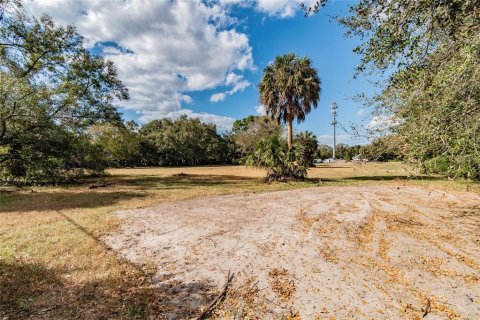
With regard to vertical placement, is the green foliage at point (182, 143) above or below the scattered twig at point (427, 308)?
above

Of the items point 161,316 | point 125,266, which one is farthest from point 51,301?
point 161,316

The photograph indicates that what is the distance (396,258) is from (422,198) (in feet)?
22.3

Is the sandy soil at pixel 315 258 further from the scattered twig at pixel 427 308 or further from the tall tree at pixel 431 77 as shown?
the tall tree at pixel 431 77

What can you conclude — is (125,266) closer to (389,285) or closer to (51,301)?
(51,301)

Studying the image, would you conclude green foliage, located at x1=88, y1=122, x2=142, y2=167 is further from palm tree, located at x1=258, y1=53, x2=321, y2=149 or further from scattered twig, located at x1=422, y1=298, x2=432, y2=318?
scattered twig, located at x1=422, y1=298, x2=432, y2=318

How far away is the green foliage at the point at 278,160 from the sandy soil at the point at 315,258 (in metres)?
7.76

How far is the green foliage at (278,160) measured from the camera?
15.3 metres

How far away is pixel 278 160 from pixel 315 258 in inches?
450

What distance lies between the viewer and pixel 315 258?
4.10 m

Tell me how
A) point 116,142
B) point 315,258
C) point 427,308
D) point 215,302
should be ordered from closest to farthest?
point 427,308
point 215,302
point 315,258
point 116,142

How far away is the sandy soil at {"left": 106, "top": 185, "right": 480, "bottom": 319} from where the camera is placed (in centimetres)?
289

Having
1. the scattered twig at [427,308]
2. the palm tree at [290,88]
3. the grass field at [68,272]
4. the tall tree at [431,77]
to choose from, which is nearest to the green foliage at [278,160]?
the palm tree at [290,88]

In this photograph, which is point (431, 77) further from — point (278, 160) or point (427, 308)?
point (278, 160)

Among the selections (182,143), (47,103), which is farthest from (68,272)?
(182,143)
